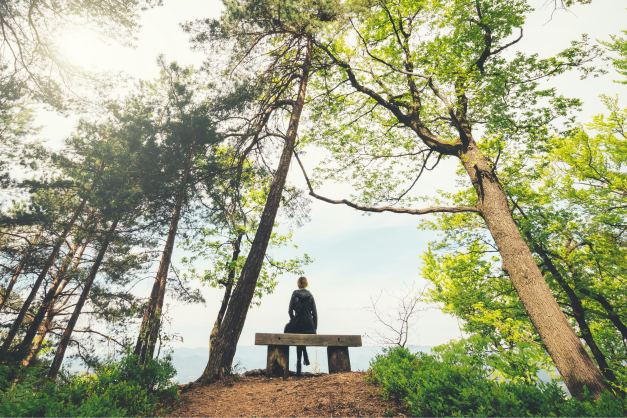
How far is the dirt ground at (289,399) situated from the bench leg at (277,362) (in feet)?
1.56

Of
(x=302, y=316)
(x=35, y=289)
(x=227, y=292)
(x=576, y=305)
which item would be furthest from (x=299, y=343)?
(x=35, y=289)

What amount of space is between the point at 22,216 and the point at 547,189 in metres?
19.5

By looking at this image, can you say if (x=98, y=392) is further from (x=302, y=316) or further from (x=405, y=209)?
(x=405, y=209)

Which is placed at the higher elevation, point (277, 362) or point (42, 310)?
point (42, 310)

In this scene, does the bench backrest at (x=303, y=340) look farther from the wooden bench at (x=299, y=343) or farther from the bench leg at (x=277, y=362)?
the bench leg at (x=277, y=362)

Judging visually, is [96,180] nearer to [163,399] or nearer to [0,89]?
[0,89]

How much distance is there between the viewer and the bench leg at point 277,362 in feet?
16.9

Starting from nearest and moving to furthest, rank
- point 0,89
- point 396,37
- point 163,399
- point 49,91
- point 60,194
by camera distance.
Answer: point 163,399 → point 0,89 → point 49,91 → point 396,37 → point 60,194

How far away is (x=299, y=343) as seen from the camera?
16.5ft

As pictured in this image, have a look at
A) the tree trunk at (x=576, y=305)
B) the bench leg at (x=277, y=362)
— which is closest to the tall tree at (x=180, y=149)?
the bench leg at (x=277, y=362)

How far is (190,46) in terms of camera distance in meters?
7.21

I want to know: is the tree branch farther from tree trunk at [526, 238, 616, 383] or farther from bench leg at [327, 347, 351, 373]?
tree trunk at [526, 238, 616, 383]

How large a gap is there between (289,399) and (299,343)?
4.34 feet

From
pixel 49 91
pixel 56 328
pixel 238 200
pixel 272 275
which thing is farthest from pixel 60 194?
pixel 272 275
